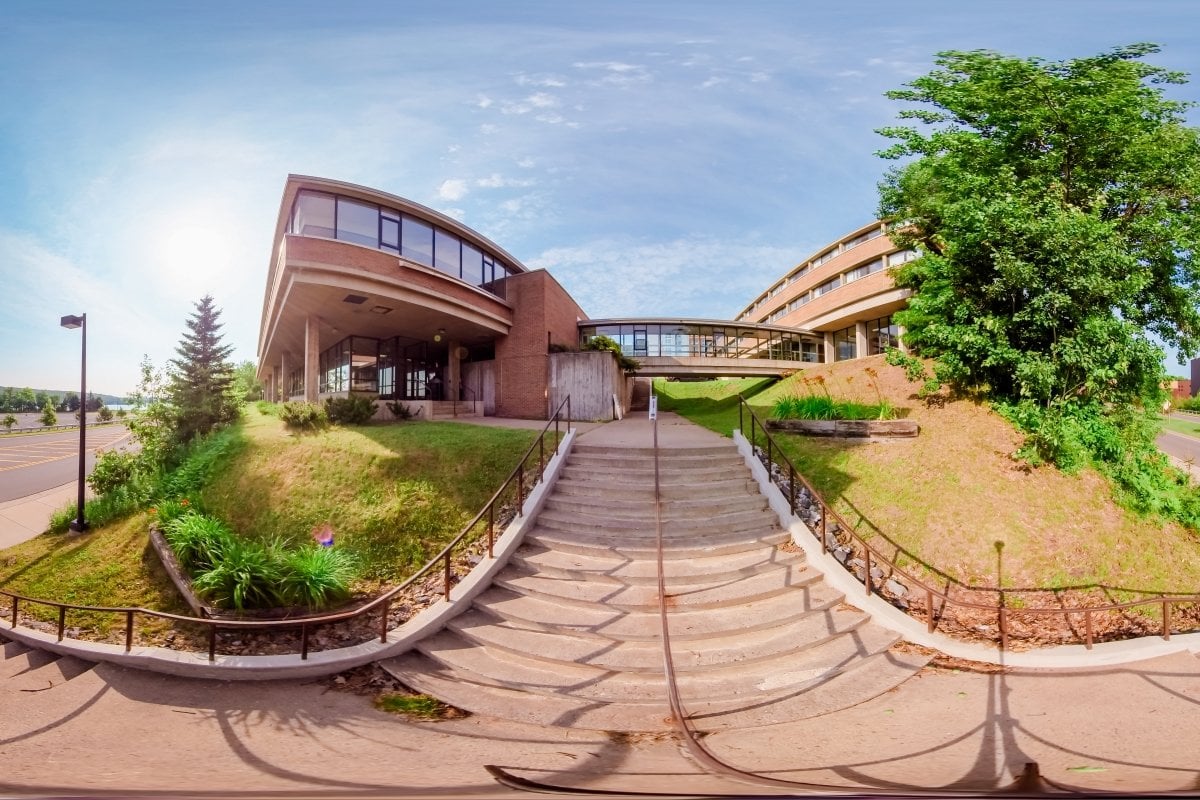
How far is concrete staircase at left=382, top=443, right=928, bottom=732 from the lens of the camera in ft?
14.8

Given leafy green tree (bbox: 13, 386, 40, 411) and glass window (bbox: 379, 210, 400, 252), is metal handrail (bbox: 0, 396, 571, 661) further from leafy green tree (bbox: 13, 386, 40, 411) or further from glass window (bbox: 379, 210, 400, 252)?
leafy green tree (bbox: 13, 386, 40, 411)

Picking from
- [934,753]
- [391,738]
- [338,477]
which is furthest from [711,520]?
[338,477]

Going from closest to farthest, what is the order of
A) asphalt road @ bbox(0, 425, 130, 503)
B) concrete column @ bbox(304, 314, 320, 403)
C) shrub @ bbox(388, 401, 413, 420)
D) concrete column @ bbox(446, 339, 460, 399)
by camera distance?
1. shrub @ bbox(388, 401, 413, 420)
2. concrete column @ bbox(304, 314, 320, 403)
3. asphalt road @ bbox(0, 425, 130, 503)
4. concrete column @ bbox(446, 339, 460, 399)

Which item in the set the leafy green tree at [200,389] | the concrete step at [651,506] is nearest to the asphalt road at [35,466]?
the leafy green tree at [200,389]

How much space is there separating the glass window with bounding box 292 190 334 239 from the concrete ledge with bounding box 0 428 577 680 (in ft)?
38.9

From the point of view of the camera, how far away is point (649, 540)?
6980 millimetres

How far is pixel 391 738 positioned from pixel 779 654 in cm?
403

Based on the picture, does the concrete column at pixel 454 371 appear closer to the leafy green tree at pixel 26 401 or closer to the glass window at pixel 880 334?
the glass window at pixel 880 334

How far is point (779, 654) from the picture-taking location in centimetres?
504

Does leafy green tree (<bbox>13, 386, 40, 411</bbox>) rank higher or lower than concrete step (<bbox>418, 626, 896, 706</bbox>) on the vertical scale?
higher

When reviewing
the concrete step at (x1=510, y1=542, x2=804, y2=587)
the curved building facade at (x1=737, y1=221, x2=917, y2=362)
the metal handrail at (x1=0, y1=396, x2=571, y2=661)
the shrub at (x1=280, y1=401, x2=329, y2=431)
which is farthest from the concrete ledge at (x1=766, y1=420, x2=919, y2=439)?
the curved building facade at (x1=737, y1=221, x2=917, y2=362)

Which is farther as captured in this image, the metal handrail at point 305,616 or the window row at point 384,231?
the window row at point 384,231

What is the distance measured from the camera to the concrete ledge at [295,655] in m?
5.23

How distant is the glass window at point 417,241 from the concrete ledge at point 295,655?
13.0 m
